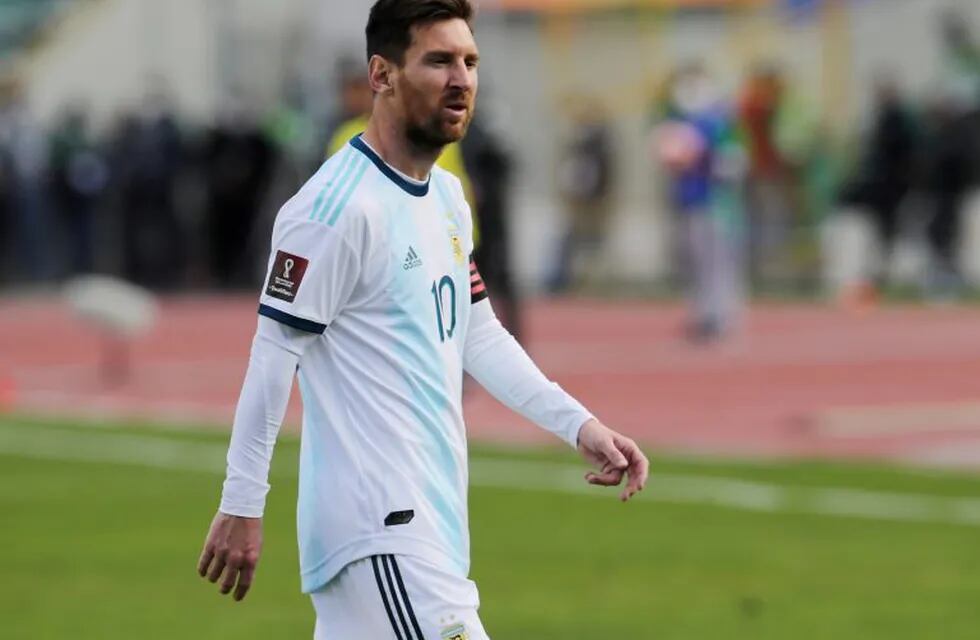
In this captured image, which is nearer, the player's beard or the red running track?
the player's beard

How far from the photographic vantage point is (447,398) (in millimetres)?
5547

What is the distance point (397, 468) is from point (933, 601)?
18.5 ft

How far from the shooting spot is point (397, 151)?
18.0 feet

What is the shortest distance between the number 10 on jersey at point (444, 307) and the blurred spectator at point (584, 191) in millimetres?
27542

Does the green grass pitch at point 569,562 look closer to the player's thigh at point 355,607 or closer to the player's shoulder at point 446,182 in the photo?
the player's shoulder at point 446,182

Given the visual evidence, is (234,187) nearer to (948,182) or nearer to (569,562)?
(948,182)

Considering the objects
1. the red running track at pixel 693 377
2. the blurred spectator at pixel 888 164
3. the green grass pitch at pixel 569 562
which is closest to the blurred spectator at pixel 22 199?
the red running track at pixel 693 377

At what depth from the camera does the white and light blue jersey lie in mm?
5270

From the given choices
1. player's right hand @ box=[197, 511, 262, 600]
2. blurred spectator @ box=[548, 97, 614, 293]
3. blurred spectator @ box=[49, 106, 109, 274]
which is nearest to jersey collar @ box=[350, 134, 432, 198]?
player's right hand @ box=[197, 511, 262, 600]

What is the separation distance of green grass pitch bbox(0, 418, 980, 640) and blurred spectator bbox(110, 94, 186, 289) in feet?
60.5

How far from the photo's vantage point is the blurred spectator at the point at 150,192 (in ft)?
111

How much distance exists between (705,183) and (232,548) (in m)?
18.0

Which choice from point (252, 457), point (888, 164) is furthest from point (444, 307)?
point (888, 164)

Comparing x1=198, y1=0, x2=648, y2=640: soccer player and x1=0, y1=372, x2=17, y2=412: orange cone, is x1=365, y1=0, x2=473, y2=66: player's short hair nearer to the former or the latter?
x1=198, y1=0, x2=648, y2=640: soccer player
